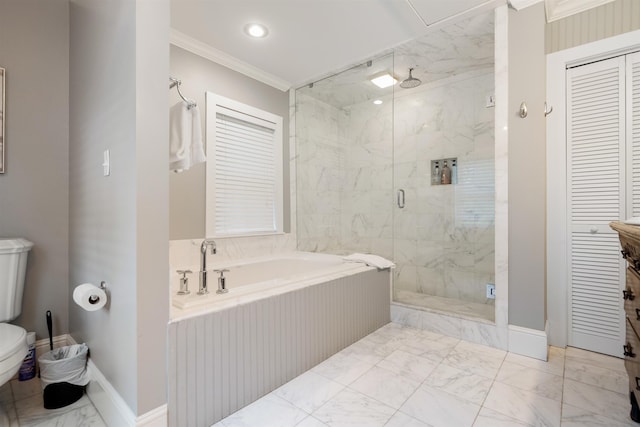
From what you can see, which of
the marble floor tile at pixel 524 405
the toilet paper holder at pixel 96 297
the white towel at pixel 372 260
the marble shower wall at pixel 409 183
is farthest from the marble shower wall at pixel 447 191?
the toilet paper holder at pixel 96 297

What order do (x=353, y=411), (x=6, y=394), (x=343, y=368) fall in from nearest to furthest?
(x=353, y=411) < (x=6, y=394) < (x=343, y=368)

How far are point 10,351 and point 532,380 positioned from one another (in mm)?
2681

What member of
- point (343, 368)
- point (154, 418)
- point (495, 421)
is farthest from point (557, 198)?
point (154, 418)

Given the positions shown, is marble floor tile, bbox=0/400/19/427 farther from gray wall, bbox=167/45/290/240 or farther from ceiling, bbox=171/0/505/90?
ceiling, bbox=171/0/505/90

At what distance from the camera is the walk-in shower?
115 inches

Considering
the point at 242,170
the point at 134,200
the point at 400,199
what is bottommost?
A: the point at 134,200

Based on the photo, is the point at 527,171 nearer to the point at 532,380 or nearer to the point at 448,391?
the point at 532,380

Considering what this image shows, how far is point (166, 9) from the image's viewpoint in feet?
4.17

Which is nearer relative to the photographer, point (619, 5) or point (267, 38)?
point (619, 5)

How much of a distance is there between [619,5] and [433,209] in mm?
2048

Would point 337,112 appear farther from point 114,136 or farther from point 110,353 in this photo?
point 110,353

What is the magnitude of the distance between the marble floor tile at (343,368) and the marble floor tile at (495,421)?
0.66 metres

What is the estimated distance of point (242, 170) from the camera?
2.82 meters

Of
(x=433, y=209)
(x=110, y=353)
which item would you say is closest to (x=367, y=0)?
(x=433, y=209)
